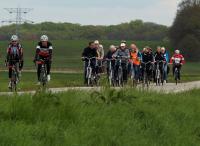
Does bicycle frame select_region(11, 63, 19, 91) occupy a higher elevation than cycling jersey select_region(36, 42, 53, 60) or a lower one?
lower

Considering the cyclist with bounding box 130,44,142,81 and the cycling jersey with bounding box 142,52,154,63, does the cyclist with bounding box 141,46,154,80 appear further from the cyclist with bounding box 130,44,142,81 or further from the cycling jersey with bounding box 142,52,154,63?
the cyclist with bounding box 130,44,142,81

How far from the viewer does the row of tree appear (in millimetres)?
154500

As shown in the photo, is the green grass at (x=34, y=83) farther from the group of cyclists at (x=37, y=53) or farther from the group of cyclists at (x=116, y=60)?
the group of cyclists at (x=116, y=60)

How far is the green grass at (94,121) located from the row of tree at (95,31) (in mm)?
136507

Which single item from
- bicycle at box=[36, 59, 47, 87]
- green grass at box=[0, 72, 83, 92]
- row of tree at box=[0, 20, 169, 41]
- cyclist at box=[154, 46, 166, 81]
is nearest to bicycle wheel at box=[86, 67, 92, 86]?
green grass at box=[0, 72, 83, 92]

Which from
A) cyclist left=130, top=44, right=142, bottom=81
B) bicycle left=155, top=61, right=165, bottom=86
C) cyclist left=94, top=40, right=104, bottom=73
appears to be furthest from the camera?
bicycle left=155, top=61, right=165, bottom=86

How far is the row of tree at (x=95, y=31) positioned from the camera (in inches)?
6083

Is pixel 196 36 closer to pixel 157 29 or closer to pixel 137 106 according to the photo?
pixel 157 29

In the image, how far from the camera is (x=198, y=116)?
14594 millimetres

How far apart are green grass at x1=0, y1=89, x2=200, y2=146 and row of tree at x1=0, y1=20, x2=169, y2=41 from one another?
137m

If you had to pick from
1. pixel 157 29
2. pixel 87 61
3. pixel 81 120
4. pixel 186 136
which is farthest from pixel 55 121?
pixel 157 29

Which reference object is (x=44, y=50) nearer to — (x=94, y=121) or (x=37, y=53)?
(x=37, y=53)

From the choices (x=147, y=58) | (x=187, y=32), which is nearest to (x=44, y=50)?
(x=147, y=58)

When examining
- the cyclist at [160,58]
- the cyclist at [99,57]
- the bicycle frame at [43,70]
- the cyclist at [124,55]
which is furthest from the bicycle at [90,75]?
the bicycle frame at [43,70]
